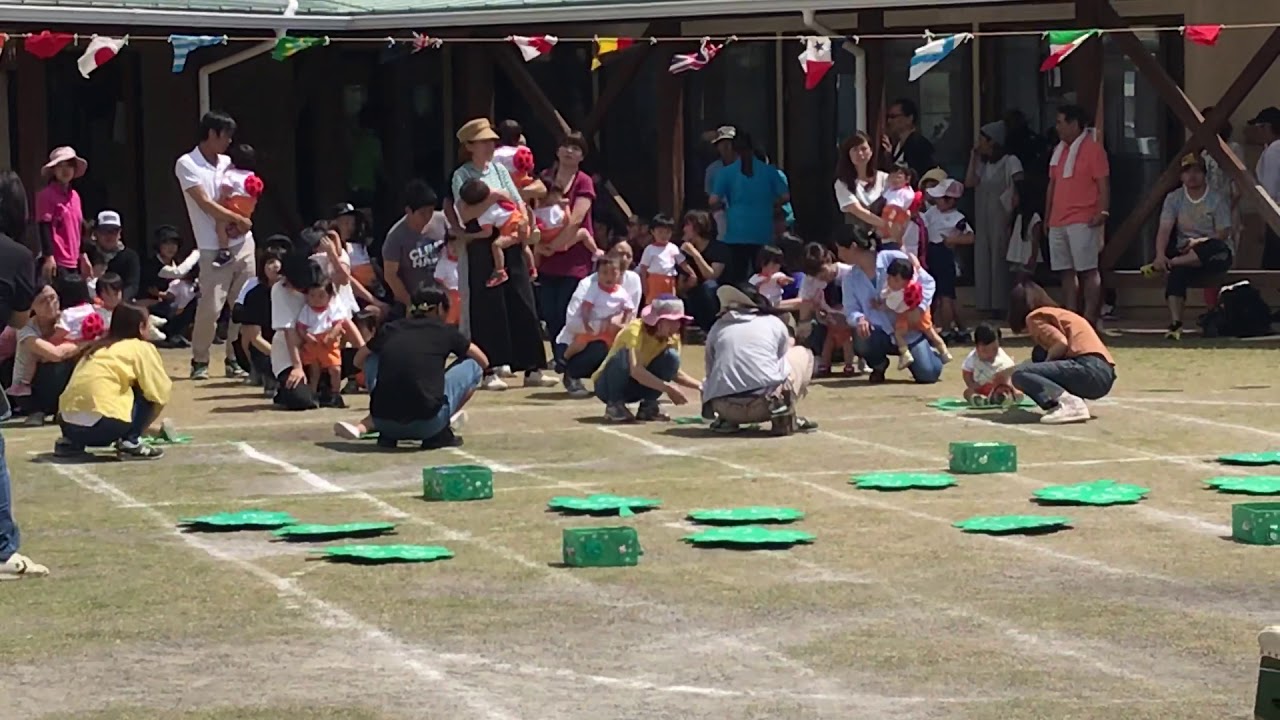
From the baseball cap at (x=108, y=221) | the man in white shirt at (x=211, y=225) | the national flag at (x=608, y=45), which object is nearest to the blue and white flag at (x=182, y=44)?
the baseball cap at (x=108, y=221)

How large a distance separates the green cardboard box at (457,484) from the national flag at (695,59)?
928 centimetres

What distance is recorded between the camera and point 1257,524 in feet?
32.0

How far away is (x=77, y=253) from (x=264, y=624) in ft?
36.3

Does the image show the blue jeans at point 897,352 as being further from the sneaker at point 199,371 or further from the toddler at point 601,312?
the sneaker at point 199,371

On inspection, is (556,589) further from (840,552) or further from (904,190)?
(904,190)

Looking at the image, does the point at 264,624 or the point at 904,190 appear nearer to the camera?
the point at 264,624

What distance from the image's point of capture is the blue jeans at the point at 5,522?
9.31m

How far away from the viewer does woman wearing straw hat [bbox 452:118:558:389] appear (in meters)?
16.3

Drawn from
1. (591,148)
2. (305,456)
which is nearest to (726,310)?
(305,456)

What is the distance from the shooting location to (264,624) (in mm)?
8547

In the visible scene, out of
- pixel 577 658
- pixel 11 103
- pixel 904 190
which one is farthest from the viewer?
pixel 11 103

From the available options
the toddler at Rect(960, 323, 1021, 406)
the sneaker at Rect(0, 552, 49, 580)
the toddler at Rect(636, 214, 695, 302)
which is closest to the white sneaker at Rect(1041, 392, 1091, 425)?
the toddler at Rect(960, 323, 1021, 406)

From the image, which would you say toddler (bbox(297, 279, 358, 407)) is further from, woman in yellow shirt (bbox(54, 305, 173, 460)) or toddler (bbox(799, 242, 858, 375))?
toddler (bbox(799, 242, 858, 375))

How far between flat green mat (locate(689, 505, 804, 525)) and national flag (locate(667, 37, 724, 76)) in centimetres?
990
